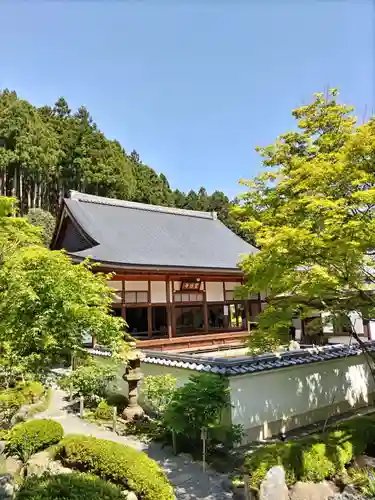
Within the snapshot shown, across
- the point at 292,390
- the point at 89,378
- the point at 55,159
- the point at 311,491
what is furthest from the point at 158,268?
the point at 55,159

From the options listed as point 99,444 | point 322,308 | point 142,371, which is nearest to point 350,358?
point 322,308

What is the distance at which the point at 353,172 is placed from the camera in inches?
223

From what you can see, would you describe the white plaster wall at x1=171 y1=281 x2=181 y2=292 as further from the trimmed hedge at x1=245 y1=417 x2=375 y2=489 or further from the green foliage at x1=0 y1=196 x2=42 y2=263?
the trimmed hedge at x1=245 y1=417 x2=375 y2=489

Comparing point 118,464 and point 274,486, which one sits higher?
point 118,464

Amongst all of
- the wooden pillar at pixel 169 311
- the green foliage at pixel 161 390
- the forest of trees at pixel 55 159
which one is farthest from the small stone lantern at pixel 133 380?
the forest of trees at pixel 55 159

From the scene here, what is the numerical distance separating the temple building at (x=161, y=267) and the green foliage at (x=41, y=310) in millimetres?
7624

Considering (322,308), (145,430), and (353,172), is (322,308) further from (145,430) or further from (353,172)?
(145,430)

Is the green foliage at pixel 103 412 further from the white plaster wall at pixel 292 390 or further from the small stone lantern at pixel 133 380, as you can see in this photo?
the white plaster wall at pixel 292 390

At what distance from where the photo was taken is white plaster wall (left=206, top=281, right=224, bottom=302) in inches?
712

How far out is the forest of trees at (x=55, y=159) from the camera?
32062mm

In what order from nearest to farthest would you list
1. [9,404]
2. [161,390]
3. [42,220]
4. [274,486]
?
[274,486], [161,390], [9,404], [42,220]

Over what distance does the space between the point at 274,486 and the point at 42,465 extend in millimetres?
3475

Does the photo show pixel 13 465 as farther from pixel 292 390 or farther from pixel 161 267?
pixel 161 267

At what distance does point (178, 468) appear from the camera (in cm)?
643
